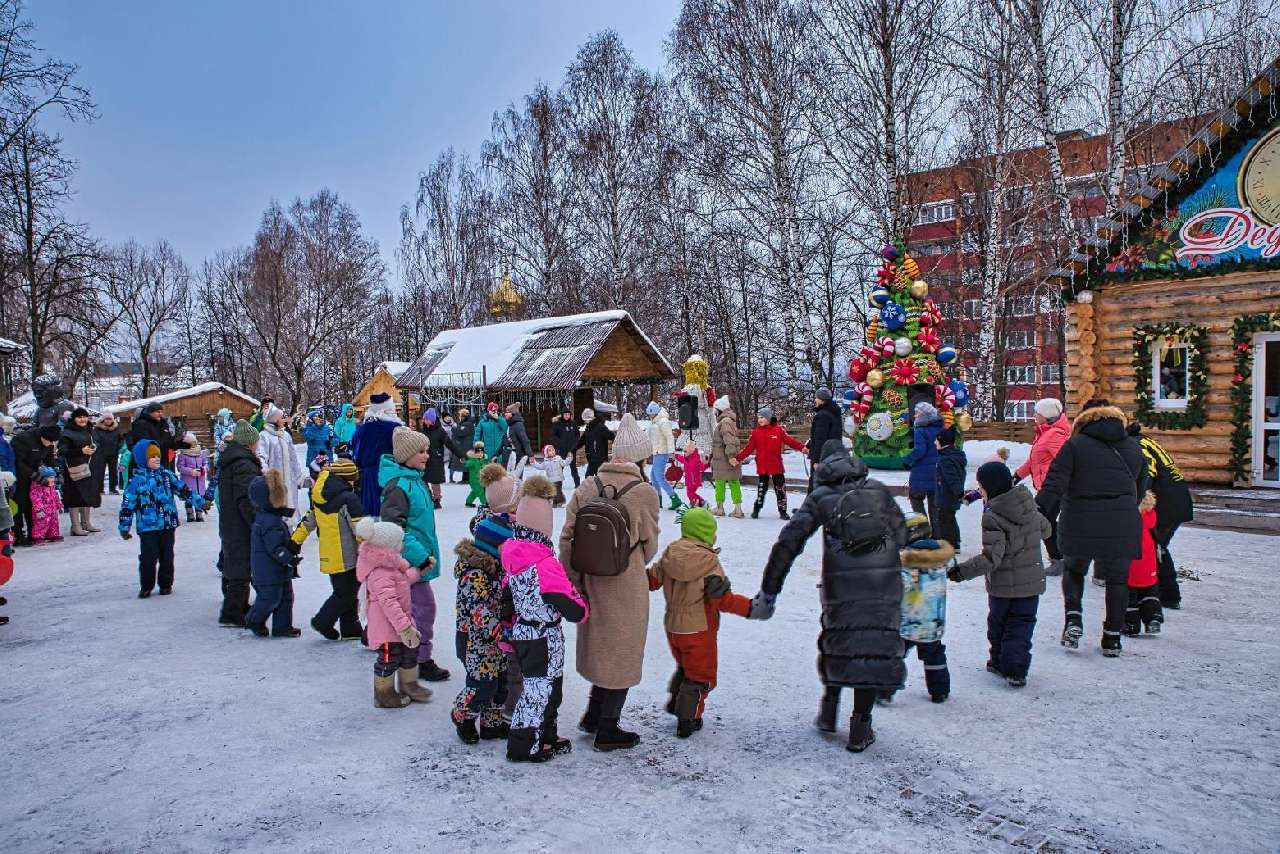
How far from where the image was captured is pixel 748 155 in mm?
20266

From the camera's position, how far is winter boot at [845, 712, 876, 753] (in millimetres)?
4430

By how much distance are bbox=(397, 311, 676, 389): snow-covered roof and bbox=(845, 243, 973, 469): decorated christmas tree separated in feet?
24.1

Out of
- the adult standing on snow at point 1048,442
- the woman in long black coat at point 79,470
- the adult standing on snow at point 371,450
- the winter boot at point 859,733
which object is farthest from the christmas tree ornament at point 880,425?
the woman in long black coat at point 79,470

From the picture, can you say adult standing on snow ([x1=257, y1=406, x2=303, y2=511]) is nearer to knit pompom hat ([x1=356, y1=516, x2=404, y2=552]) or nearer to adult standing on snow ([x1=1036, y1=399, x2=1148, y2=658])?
knit pompom hat ([x1=356, y1=516, x2=404, y2=552])

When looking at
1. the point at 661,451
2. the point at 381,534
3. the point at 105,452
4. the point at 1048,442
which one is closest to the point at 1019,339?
the point at 661,451

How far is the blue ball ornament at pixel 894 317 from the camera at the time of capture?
15852mm

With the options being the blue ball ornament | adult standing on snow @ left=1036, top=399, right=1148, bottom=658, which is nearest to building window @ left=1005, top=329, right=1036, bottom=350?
the blue ball ornament

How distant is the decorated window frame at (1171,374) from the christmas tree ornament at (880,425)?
4382 millimetres

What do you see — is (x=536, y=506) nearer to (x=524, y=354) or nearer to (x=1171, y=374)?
(x=1171, y=374)

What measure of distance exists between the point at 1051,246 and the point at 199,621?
88.5ft

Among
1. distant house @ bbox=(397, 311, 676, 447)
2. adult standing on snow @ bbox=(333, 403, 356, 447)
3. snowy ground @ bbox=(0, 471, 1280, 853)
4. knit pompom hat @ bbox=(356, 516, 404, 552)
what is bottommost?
snowy ground @ bbox=(0, 471, 1280, 853)

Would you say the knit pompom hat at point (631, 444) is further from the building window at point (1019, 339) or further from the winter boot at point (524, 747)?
the building window at point (1019, 339)

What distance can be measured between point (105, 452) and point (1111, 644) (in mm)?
16391

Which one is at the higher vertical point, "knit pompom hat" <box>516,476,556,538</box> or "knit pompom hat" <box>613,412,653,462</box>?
"knit pompom hat" <box>613,412,653,462</box>
